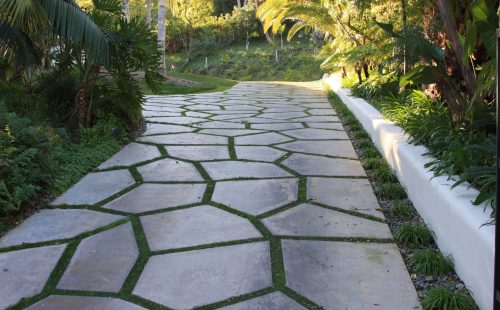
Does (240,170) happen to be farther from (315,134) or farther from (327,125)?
(327,125)

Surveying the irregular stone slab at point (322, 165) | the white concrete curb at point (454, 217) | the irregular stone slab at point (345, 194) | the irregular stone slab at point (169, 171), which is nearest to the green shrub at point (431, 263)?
the white concrete curb at point (454, 217)

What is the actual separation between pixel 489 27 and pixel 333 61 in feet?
22.9

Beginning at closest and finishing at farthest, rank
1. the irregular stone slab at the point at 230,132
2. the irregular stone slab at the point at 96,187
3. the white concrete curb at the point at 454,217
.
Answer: the white concrete curb at the point at 454,217, the irregular stone slab at the point at 96,187, the irregular stone slab at the point at 230,132

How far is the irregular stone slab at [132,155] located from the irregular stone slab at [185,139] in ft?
1.08

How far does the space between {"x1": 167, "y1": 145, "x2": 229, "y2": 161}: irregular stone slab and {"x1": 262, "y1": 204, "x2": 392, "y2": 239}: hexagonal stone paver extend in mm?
1906

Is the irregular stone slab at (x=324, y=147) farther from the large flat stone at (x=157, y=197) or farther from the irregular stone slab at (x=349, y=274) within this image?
the irregular stone slab at (x=349, y=274)

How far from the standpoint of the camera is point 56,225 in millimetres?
3447

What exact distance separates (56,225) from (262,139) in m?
3.48

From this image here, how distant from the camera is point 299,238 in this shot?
321 cm

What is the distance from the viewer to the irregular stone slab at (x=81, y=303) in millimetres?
2408

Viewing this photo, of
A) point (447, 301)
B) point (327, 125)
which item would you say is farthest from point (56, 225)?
point (327, 125)

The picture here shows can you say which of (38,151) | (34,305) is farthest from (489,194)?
(38,151)

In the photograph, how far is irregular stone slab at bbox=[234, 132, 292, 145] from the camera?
20.6 feet

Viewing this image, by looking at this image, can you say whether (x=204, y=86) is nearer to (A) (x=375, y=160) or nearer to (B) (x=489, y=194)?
(A) (x=375, y=160)
